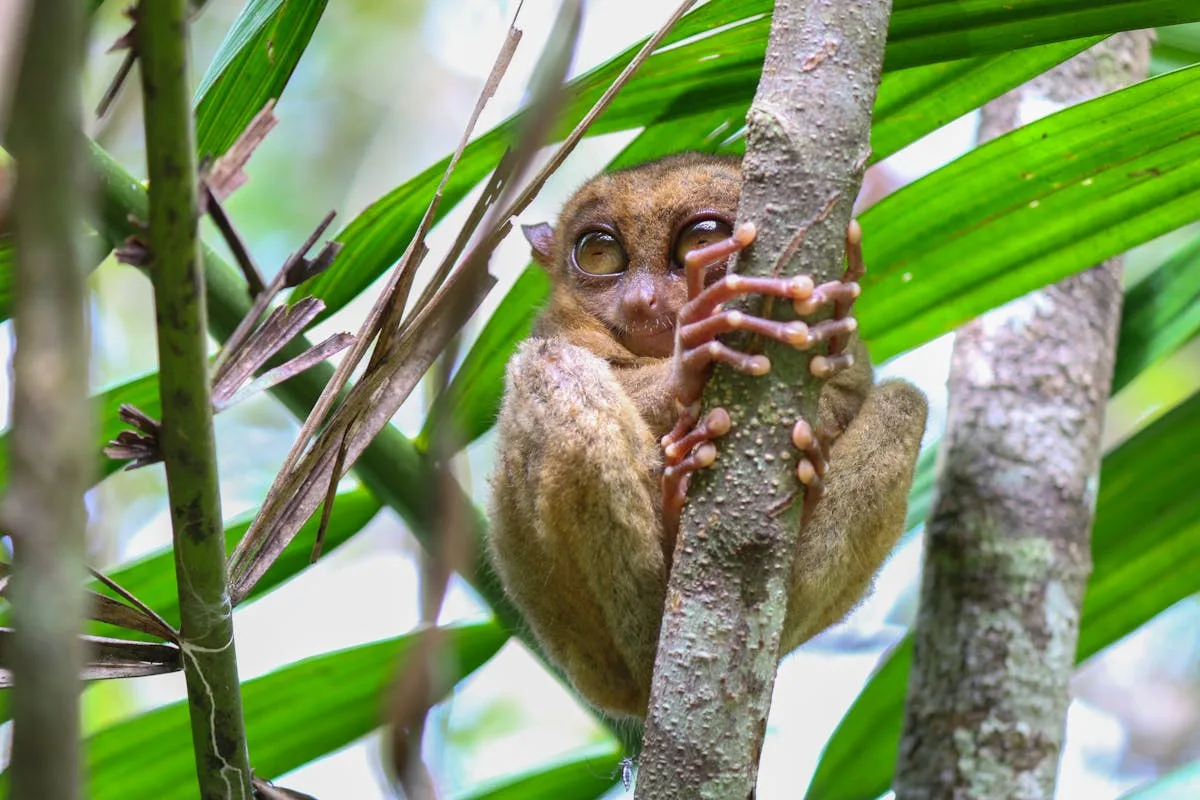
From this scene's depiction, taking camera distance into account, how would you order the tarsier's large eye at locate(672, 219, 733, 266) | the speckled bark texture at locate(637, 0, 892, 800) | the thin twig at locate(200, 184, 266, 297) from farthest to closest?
the tarsier's large eye at locate(672, 219, 733, 266) < the speckled bark texture at locate(637, 0, 892, 800) < the thin twig at locate(200, 184, 266, 297)

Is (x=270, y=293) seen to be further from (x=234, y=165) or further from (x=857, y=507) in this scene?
(x=857, y=507)

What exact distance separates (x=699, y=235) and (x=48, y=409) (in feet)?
9.49

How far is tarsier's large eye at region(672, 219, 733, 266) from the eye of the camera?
10.8 ft

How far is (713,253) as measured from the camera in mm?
2254

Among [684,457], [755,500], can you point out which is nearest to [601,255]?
[684,457]

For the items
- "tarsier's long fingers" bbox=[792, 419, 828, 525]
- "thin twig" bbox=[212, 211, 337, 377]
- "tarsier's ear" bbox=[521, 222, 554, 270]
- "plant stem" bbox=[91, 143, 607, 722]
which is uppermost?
"tarsier's ear" bbox=[521, 222, 554, 270]

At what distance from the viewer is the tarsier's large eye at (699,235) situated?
3295mm

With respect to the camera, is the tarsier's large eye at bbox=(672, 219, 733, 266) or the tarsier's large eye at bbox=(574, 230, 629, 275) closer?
the tarsier's large eye at bbox=(672, 219, 733, 266)

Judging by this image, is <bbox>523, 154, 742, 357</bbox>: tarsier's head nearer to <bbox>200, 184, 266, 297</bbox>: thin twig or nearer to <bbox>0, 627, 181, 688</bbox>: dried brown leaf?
<bbox>200, 184, 266, 297</bbox>: thin twig

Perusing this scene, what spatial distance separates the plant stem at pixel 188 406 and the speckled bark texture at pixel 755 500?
681 mm

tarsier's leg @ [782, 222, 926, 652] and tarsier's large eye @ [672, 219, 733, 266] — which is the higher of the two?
tarsier's large eye @ [672, 219, 733, 266]

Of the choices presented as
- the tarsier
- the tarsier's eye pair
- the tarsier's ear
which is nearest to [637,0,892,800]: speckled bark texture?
the tarsier

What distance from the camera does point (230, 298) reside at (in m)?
2.88

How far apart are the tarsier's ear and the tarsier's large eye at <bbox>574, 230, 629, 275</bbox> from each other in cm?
13
